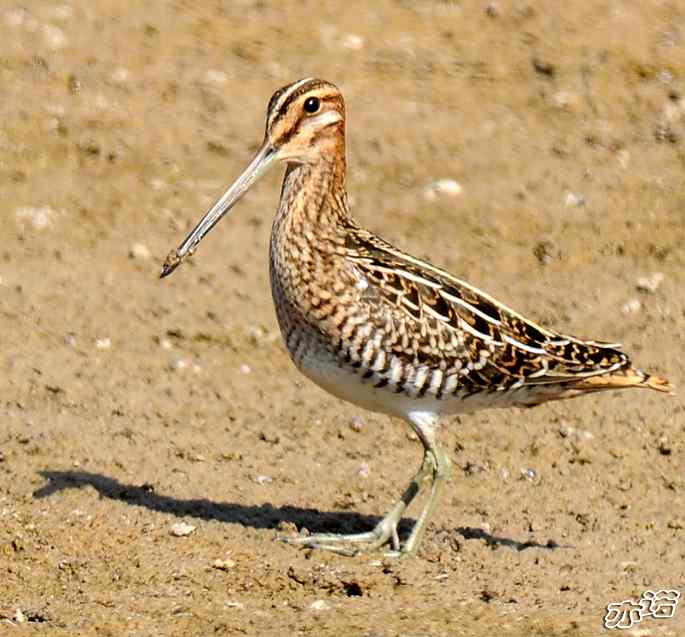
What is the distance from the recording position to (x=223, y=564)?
6781 millimetres

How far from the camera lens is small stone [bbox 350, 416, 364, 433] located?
27.5 ft

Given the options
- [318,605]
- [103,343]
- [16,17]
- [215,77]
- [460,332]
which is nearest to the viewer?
[318,605]

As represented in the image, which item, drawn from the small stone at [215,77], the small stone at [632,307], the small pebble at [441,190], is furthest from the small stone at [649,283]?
the small stone at [215,77]

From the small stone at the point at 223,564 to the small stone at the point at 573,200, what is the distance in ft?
14.7

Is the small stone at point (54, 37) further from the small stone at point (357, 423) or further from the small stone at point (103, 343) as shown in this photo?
the small stone at point (357, 423)

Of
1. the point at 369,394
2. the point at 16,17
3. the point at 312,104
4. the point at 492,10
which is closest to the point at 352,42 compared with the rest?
the point at 492,10

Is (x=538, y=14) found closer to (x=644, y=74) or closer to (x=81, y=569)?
(x=644, y=74)

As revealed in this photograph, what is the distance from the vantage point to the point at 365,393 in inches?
268

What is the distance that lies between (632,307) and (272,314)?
190 centimetres

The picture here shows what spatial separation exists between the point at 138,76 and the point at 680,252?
3782 mm

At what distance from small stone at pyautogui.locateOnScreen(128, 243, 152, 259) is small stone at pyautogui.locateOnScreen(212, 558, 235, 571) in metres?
3.41

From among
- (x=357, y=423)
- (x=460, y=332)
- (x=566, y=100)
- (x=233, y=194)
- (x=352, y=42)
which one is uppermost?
(x=233, y=194)

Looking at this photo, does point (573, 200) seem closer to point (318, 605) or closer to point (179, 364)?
point (179, 364)

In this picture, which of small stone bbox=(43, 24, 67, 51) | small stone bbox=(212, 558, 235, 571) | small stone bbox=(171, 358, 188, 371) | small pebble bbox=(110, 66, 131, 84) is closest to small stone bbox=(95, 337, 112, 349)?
small stone bbox=(171, 358, 188, 371)
